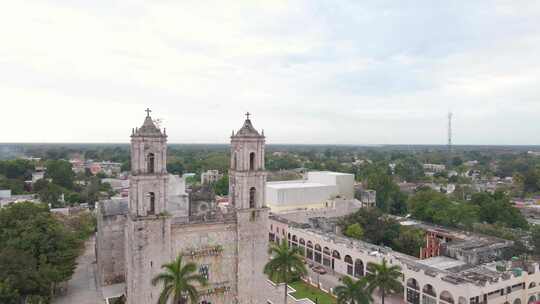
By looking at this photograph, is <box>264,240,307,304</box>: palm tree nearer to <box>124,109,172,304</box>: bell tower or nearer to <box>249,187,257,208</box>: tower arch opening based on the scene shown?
<box>249,187,257,208</box>: tower arch opening

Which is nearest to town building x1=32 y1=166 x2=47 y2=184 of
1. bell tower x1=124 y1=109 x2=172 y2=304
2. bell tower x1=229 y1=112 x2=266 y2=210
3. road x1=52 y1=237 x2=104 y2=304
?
road x1=52 y1=237 x2=104 y2=304

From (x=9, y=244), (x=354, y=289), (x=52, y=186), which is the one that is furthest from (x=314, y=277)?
(x=52, y=186)

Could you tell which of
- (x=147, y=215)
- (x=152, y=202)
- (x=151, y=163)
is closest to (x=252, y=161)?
(x=151, y=163)

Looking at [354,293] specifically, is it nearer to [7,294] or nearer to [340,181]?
[7,294]

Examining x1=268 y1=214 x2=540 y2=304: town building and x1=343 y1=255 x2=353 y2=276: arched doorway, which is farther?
x1=343 y1=255 x2=353 y2=276: arched doorway

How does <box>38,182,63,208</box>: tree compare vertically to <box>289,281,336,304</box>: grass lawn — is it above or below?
above

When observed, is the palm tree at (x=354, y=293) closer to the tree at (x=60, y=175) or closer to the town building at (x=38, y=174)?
the tree at (x=60, y=175)

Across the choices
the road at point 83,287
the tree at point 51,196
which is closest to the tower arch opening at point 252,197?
the road at point 83,287
